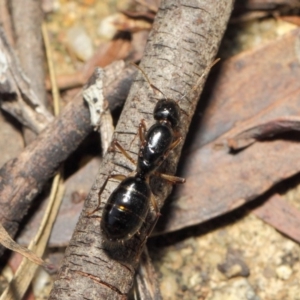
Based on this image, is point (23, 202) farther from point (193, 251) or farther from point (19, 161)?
point (193, 251)

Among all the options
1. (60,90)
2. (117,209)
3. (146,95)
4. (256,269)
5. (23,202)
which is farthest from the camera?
(60,90)

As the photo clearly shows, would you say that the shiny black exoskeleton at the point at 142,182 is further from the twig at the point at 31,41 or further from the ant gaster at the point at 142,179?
the twig at the point at 31,41

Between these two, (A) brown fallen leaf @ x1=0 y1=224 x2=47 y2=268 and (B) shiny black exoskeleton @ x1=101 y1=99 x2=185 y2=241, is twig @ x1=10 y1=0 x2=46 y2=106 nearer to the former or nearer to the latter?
(B) shiny black exoskeleton @ x1=101 y1=99 x2=185 y2=241

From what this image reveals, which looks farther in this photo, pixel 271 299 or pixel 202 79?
pixel 271 299

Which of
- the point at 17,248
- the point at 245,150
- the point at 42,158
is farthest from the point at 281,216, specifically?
the point at 17,248

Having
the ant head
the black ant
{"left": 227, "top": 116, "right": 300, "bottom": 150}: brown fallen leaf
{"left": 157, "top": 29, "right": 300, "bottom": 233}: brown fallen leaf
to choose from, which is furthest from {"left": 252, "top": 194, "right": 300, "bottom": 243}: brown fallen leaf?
the ant head

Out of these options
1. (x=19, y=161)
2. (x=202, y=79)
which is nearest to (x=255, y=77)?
(x=202, y=79)

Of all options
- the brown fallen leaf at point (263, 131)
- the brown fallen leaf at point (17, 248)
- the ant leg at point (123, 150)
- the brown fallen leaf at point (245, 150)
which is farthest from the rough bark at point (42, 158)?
the brown fallen leaf at point (263, 131)
